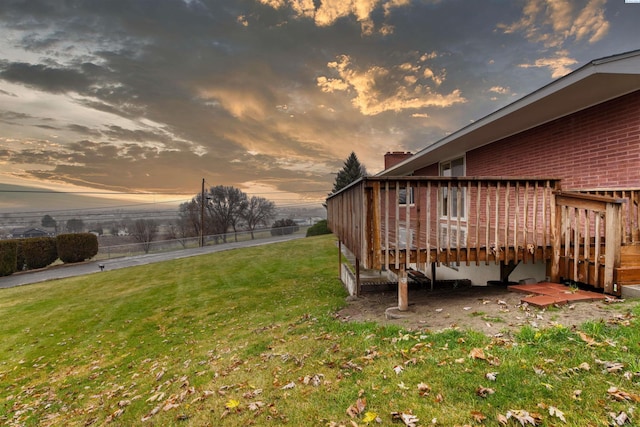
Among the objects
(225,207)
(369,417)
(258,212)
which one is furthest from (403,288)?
(258,212)

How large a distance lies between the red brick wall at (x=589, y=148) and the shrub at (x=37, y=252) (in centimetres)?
3168

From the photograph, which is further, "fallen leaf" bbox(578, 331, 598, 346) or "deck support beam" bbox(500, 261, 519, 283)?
"deck support beam" bbox(500, 261, 519, 283)

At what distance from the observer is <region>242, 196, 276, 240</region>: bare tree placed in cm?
6172

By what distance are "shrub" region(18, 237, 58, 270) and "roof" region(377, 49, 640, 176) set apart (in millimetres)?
30333

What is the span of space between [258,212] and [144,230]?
2292 cm

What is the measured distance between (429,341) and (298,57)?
1718cm

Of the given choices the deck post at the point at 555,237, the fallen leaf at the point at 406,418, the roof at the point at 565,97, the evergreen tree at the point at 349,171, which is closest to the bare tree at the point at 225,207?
the evergreen tree at the point at 349,171

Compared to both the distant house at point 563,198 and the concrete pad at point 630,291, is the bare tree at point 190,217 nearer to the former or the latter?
the distant house at point 563,198

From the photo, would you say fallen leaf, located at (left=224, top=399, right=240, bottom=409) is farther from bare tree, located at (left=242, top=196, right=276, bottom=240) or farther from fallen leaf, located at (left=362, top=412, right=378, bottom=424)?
bare tree, located at (left=242, top=196, right=276, bottom=240)

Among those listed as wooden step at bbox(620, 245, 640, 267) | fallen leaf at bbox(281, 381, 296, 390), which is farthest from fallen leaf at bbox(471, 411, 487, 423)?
wooden step at bbox(620, 245, 640, 267)

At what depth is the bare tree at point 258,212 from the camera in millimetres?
61719

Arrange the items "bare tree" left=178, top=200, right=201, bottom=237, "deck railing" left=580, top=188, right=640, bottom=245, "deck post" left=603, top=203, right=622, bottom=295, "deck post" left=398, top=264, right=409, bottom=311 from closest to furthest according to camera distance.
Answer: "deck post" left=603, top=203, right=622, bottom=295 < "deck railing" left=580, top=188, right=640, bottom=245 < "deck post" left=398, top=264, right=409, bottom=311 < "bare tree" left=178, top=200, right=201, bottom=237

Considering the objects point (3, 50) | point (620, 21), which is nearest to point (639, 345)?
point (620, 21)

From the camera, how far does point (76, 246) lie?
2430 centimetres
